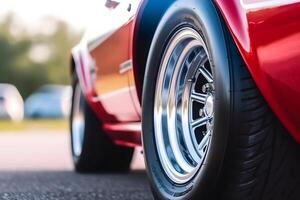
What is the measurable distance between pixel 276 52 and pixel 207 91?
0.62 metres

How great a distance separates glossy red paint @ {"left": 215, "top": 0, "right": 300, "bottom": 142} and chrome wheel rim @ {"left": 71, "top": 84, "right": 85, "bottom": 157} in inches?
115

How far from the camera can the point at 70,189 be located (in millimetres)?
3854

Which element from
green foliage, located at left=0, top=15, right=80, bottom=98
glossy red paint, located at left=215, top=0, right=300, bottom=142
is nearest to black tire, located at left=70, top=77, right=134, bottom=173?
glossy red paint, located at left=215, top=0, right=300, bottom=142

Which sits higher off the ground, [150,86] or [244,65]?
[244,65]

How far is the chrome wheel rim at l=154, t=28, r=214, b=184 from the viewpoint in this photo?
2.85m

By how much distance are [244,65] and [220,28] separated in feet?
0.56

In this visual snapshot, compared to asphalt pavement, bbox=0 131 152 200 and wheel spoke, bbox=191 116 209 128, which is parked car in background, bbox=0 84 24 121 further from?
wheel spoke, bbox=191 116 209 128

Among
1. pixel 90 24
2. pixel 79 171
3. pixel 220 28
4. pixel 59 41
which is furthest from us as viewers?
pixel 59 41

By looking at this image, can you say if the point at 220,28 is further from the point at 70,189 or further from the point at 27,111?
the point at 27,111

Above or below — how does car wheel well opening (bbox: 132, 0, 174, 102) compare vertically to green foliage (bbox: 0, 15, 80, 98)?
above

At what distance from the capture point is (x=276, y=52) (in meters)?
2.24

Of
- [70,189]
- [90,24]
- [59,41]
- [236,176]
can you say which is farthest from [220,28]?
[59,41]

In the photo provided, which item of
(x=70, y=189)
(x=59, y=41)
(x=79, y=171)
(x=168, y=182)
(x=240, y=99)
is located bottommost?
(x=59, y=41)

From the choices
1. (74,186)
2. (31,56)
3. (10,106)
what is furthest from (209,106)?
(31,56)
